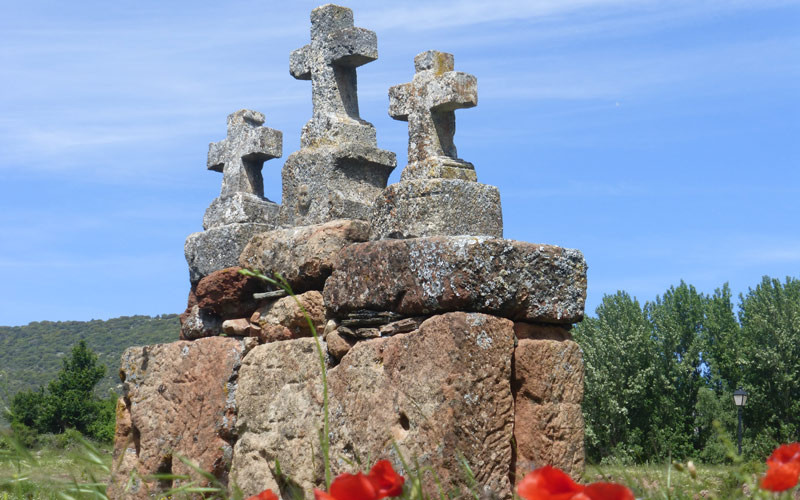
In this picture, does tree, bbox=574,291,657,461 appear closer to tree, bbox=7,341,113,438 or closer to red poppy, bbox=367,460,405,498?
tree, bbox=7,341,113,438

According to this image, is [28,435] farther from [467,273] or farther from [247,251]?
[467,273]

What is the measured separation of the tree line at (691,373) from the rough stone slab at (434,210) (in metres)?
31.1

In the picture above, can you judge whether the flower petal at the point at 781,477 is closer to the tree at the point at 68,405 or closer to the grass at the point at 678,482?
the grass at the point at 678,482

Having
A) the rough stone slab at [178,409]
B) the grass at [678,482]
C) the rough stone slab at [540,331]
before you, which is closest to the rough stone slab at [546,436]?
the rough stone slab at [540,331]

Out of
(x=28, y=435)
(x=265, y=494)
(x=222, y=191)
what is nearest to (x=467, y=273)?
(x=265, y=494)

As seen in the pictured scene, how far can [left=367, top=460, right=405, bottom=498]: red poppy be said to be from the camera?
77.4 inches

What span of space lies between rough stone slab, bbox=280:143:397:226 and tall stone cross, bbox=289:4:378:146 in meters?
0.17

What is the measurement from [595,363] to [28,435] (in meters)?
22.2

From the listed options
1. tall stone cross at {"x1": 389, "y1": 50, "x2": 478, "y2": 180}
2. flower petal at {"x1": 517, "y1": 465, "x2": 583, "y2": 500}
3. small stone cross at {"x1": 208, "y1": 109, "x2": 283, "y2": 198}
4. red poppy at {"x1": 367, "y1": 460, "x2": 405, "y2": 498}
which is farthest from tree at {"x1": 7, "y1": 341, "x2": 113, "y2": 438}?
flower petal at {"x1": 517, "y1": 465, "x2": 583, "y2": 500}

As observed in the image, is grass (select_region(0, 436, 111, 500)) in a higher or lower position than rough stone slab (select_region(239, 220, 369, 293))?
lower

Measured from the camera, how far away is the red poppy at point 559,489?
5.83ft

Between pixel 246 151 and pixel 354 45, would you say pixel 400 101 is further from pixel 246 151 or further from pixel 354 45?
pixel 246 151

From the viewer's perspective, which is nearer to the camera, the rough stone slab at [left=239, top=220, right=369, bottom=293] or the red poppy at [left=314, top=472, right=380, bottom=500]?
the red poppy at [left=314, top=472, right=380, bottom=500]

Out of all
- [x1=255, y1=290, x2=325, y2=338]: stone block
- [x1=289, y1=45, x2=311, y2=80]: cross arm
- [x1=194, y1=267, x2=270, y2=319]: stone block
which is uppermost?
[x1=289, y1=45, x2=311, y2=80]: cross arm
